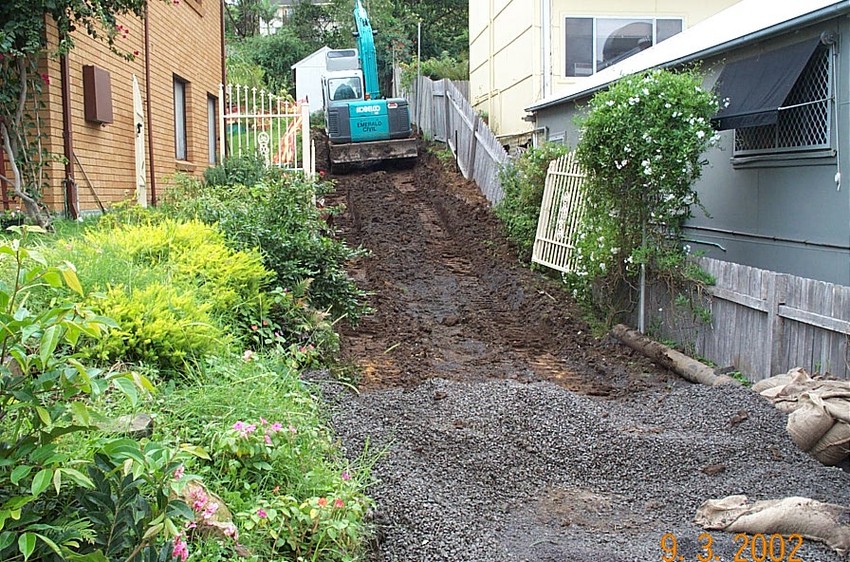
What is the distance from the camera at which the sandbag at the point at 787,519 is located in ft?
14.9

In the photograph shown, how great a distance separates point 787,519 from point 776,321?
11.3ft

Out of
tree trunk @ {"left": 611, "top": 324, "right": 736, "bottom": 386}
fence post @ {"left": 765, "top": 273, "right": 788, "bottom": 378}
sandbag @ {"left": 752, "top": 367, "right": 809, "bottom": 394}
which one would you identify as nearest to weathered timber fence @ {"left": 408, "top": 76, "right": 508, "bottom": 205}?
tree trunk @ {"left": 611, "top": 324, "right": 736, "bottom": 386}

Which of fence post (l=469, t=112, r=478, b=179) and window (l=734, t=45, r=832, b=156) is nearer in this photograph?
window (l=734, t=45, r=832, b=156)

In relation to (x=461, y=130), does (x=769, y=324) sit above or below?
below

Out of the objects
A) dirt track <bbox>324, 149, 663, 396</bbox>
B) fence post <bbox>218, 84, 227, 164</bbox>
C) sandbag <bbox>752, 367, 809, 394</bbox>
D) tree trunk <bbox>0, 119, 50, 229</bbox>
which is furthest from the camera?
fence post <bbox>218, 84, 227, 164</bbox>

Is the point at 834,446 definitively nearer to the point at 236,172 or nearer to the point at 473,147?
the point at 236,172

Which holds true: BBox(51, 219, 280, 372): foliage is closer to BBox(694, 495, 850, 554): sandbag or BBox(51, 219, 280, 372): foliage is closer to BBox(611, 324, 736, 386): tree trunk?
BBox(694, 495, 850, 554): sandbag

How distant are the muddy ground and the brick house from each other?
3.72 metres

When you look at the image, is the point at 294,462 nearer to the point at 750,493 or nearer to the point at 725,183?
the point at 750,493

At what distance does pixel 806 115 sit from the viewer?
8.66m

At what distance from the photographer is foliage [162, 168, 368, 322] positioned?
8.69 m

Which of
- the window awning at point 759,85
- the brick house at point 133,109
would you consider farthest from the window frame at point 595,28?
the window awning at point 759,85

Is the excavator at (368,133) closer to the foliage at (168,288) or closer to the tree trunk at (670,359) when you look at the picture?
the tree trunk at (670,359)
